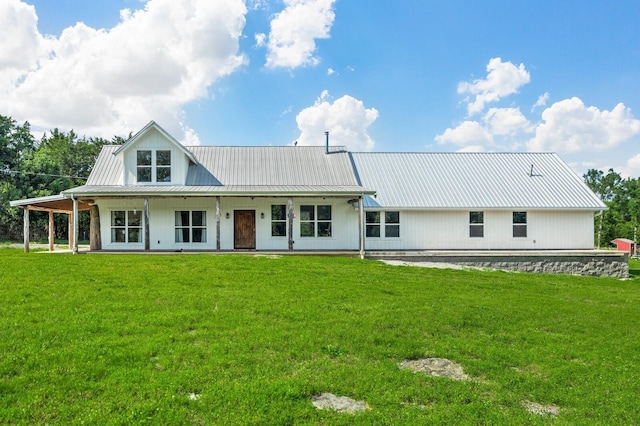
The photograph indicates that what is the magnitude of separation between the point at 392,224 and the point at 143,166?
1146 cm

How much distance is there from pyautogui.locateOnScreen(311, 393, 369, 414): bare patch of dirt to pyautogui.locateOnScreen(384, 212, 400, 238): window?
1595 centimetres

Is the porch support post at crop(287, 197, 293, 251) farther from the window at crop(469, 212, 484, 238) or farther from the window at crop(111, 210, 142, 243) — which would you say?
the window at crop(469, 212, 484, 238)

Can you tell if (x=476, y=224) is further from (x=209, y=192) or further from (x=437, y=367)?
(x=437, y=367)

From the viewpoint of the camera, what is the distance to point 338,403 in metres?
4.63

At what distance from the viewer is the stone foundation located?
1822 centimetres

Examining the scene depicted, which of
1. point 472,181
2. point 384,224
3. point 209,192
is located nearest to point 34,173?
point 209,192

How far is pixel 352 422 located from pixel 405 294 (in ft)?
19.1

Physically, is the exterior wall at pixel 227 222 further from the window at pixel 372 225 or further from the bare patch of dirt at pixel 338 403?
the bare patch of dirt at pixel 338 403

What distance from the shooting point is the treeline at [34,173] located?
3438 centimetres

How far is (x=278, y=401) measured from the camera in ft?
14.9

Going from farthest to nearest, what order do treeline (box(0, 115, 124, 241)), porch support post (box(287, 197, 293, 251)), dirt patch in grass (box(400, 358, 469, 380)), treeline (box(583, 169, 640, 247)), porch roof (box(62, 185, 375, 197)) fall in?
1. treeline (box(583, 169, 640, 247))
2. treeline (box(0, 115, 124, 241))
3. porch support post (box(287, 197, 293, 251))
4. porch roof (box(62, 185, 375, 197))
5. dirt patch in grass (box(400, 358, 469, 380))

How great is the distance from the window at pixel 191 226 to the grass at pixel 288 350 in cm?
918

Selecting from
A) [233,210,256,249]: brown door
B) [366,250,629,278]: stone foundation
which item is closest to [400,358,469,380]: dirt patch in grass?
[366,250,629,278]: stone foundation

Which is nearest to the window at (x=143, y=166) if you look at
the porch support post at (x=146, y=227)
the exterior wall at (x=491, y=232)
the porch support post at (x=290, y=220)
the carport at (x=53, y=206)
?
Answer: the porch support post at (x=146, y=227)
